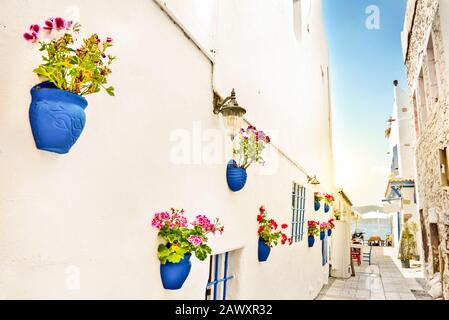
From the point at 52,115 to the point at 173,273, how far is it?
1.45 meters

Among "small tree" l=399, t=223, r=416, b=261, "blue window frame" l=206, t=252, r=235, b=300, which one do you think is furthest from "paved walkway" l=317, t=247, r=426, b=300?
"blue window frame" l=206, t=252, r=235, b=300

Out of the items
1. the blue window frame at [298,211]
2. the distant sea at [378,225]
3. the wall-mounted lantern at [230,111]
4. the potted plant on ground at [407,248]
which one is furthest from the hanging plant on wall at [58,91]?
the distant sea at [378,225]

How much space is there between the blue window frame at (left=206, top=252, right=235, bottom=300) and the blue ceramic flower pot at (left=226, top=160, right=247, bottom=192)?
2.85 ft

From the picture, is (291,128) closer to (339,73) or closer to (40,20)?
(40,20)

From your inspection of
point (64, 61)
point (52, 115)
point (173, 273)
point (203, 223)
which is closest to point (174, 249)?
point (173, 273)

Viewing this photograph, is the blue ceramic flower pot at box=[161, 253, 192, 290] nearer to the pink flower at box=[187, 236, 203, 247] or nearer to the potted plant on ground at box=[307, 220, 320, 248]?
the pink flower at box=[187, 236, 203, 247]

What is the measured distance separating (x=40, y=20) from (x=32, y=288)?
4.17ft

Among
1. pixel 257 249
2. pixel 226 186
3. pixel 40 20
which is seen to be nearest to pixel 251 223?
pixel 257 249

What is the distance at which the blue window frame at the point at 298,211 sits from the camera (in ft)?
23.4

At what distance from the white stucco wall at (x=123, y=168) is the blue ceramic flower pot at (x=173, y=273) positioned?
6 centimetres

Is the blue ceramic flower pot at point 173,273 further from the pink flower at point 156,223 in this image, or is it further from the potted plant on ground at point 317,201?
the potted plant on ground at point 317,201

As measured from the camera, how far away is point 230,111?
3.42 m

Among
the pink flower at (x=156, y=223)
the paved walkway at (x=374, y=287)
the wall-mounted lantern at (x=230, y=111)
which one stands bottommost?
the paved walkway at (x=374, y=287)

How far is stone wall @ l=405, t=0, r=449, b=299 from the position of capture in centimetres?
715
